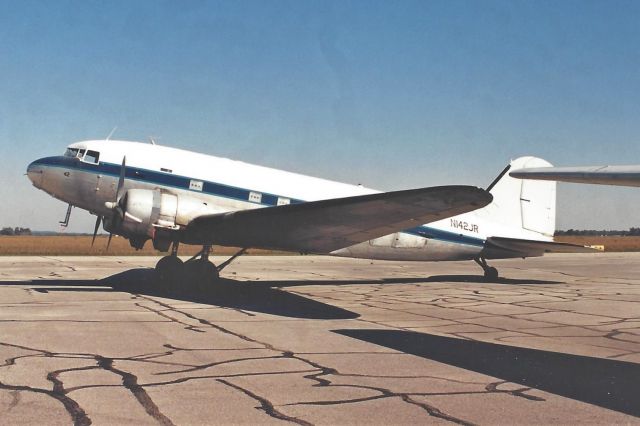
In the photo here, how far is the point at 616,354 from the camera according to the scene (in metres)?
8.73

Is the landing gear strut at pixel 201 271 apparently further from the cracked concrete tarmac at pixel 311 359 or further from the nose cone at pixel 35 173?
the nose cone at pixel 35 173

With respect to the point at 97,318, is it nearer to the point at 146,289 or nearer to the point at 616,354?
the point at 146,289

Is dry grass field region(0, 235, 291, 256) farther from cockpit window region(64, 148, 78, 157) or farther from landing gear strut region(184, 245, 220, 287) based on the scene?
landing gear strut region(184, 245, 220, 287)

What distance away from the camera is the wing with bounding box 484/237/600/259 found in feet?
72.1

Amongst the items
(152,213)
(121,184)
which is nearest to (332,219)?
(152,213)

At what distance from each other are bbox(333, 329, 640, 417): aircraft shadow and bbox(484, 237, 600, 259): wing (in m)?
12.7

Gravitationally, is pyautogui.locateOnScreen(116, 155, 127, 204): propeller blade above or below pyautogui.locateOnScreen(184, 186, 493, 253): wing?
above

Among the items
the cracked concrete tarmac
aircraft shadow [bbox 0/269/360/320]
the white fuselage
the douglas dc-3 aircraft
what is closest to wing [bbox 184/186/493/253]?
the douglas dc-3 aircraft

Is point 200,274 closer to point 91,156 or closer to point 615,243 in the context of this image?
point 91,156

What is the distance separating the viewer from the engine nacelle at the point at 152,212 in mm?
16016

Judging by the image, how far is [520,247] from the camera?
22172 millimetres

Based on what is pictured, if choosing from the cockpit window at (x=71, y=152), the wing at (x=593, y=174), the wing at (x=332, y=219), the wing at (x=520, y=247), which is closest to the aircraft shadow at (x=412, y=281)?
the wing at (x=520, y=247)

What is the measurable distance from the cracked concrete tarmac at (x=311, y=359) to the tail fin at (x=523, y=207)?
6.65 m

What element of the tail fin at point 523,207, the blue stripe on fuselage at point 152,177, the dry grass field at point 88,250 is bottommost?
the dry grass field at point 88,250
